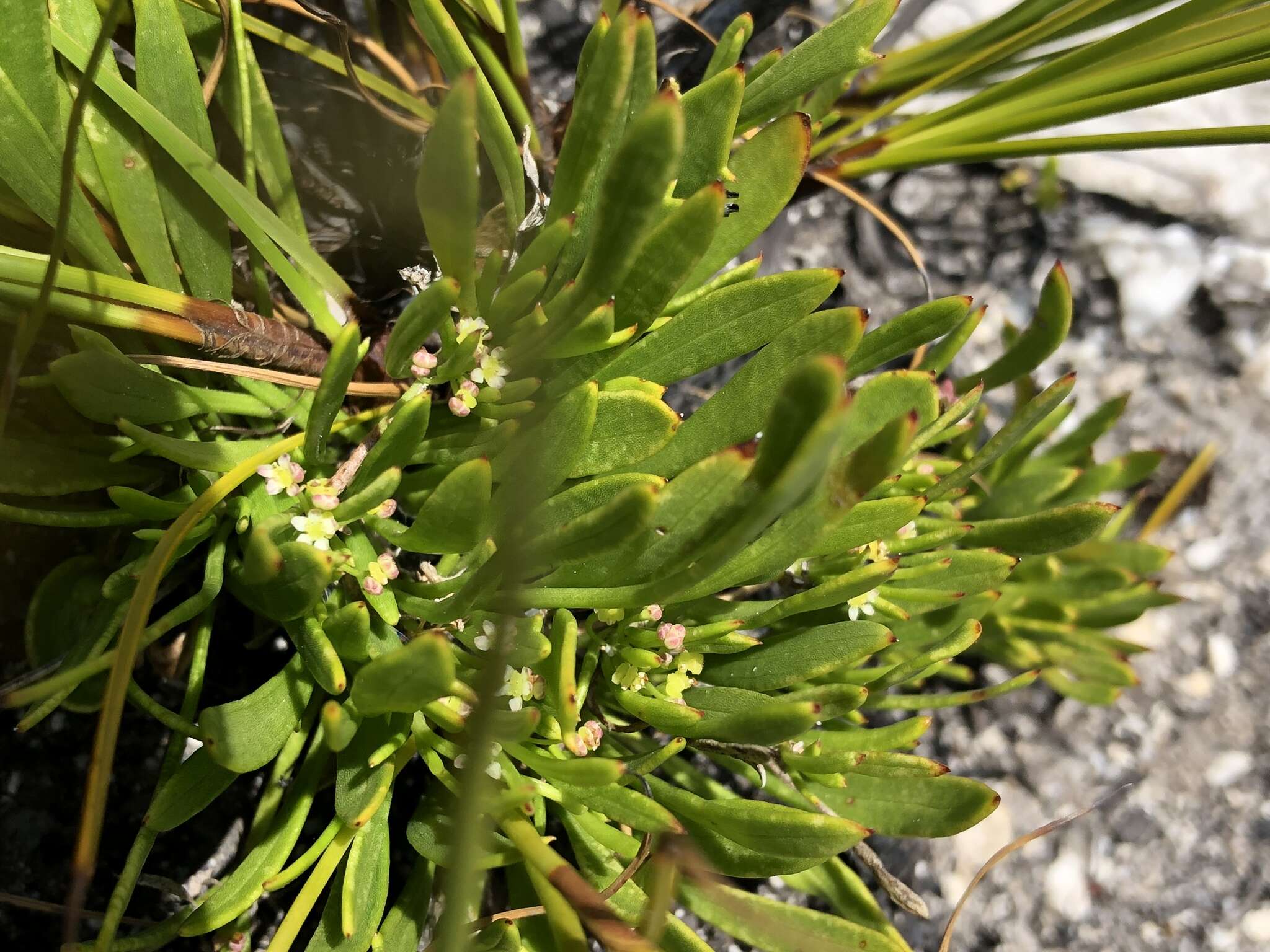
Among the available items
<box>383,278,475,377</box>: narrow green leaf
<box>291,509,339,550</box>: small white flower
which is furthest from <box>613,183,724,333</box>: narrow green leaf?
<box>291,509,339,550</box>: small white flower

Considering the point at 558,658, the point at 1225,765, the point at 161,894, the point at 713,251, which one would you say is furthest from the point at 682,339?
the point at 1225,765

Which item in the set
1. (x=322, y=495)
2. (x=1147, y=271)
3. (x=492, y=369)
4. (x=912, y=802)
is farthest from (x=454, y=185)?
(x=1147, y=271)

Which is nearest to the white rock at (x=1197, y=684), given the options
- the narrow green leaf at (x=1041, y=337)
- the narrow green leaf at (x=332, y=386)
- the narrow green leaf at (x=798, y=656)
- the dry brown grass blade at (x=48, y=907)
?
the narrow green leaf at (x=1041, y=337)

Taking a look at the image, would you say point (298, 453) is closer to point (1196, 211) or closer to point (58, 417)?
point (58, 417)

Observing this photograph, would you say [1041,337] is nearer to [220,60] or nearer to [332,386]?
[332,386]

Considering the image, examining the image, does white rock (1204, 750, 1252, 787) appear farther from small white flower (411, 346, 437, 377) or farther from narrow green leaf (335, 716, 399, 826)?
small white flower (411, 346, 437, 377)

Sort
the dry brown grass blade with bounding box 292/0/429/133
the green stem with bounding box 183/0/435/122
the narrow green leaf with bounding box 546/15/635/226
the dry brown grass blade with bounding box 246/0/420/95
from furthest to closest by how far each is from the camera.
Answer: the dry brown grass blade with bounding box 246/0/420/95 → the green stem with bounding box 183/0/435/122 → the dry brown grass blade with bounding box 292/0/429/133 → the narrow green leaf with bounding box 546/15/635/226

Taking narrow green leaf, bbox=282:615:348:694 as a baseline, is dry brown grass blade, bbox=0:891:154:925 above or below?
below

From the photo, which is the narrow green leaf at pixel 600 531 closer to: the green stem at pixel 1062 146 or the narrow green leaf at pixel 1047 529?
the narrow green leaf at pixel 1047 529
